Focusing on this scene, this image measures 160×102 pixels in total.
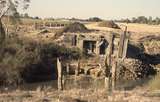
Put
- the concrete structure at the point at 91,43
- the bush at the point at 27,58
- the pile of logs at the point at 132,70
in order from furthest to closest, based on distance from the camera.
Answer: the concrete structure at the point at 91,43, the pile of logs at the point at 132,70, the bush at the point at 27,58

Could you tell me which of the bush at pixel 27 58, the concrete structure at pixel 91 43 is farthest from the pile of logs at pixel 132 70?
the bush at pixel 27 58

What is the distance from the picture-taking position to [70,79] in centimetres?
4850

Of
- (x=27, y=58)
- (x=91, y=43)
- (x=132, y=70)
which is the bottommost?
(x=132, y=70)

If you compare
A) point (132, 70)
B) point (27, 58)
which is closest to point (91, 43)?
point (132, 70)

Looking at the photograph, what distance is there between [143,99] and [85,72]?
2943 cm

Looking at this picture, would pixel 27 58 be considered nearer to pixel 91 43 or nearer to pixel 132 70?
pixel 132 70

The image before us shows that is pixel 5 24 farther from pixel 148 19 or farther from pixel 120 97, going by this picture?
pixel 148 19

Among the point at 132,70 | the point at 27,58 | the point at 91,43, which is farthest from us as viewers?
the point at 91,43

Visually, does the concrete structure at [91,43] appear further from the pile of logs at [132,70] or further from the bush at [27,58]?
the pile of logs at [132,70]

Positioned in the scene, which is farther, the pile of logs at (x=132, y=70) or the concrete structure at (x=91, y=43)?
the concrete structure at (x=91, y=43)

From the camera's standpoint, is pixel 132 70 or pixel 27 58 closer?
pixel 27 58

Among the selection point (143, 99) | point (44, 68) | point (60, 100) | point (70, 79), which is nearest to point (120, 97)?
point (143, 99)

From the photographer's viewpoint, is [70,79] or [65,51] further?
[65,51]

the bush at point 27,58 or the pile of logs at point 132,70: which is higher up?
the bush at point 27,58
